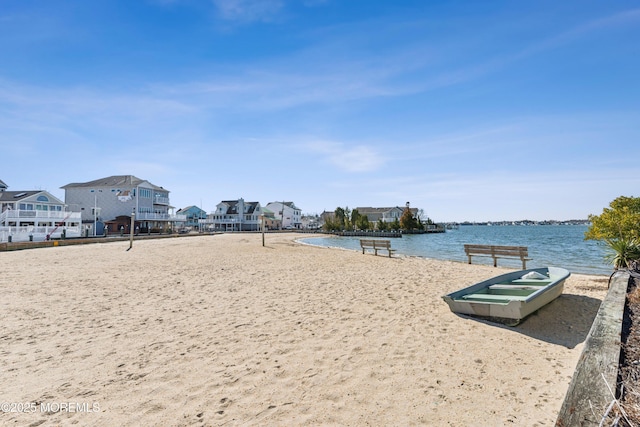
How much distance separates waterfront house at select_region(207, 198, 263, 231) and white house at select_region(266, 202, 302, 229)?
2024 centimetres

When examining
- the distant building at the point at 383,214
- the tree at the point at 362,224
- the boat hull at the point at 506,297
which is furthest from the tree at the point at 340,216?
the boat hull at the point at 506,297

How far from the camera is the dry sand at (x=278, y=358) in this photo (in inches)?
143

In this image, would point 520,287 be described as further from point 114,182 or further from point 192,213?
point 192,213

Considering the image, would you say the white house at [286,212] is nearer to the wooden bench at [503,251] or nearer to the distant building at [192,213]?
the distant building at [192,213]

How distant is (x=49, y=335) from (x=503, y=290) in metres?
10.3

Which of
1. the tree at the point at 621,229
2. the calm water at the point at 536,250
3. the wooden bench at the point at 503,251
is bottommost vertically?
the calm water at the point at 536,250

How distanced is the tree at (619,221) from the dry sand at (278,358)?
4.70 metres

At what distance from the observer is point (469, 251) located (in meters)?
16.8

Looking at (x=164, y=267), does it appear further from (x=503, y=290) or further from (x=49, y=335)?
(x=503, y=290)

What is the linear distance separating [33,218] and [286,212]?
76.4m

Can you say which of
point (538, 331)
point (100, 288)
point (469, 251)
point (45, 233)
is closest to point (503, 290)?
point (538, 331)

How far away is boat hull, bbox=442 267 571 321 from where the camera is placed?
6.57 meters

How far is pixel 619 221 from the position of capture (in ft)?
40.0

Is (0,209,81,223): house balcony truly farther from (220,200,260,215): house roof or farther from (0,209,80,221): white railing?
(220,200,260,215): house roof
